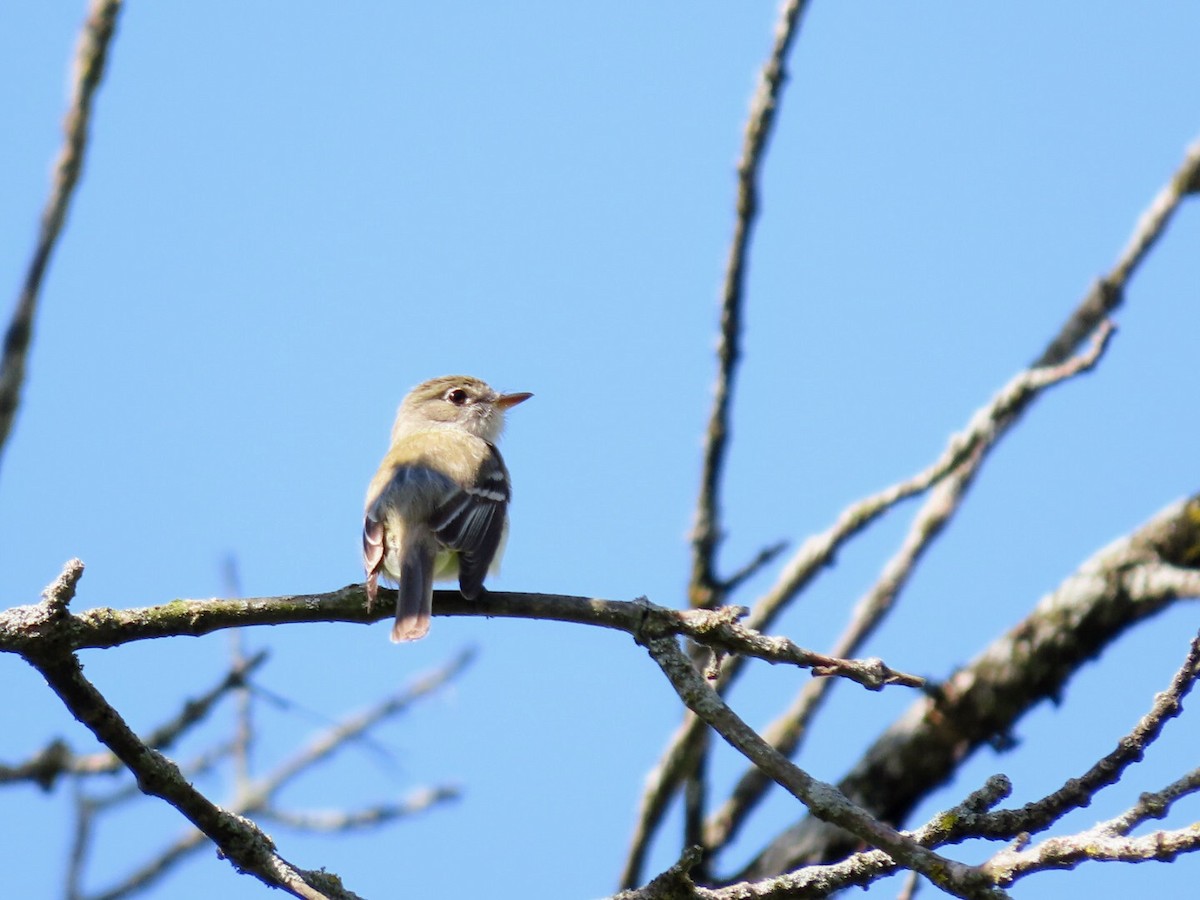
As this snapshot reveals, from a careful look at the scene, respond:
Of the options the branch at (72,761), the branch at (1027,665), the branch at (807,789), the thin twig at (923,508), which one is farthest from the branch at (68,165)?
the branch at (1027,665)

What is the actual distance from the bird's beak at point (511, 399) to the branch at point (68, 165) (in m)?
3.20

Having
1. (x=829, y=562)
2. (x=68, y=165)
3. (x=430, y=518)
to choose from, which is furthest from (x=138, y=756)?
(x=829, y=562)

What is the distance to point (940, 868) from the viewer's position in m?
2.79

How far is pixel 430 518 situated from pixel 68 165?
1.94m

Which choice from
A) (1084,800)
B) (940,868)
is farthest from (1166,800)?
(940,868)

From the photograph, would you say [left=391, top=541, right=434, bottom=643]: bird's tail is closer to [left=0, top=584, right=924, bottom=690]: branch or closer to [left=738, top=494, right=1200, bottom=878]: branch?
[left=0, top=584, right=924, bottom=690]: branch

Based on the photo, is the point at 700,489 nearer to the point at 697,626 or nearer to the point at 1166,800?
the point at 697,626

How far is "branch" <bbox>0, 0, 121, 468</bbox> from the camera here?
511cm

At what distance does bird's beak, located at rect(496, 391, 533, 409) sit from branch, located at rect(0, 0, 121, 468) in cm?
320

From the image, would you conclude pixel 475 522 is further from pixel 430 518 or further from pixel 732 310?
pixel 732 310

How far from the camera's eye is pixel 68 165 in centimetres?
534

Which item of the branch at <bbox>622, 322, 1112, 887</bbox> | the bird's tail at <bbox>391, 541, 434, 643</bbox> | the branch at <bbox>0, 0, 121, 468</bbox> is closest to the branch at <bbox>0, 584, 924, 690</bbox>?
the bird's tail at <bbox>391, 541, 434, 643</bbox>

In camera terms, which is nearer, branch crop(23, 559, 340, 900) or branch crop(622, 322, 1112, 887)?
branch crop(23, 559, 340, 900)

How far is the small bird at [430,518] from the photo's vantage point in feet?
16.4
